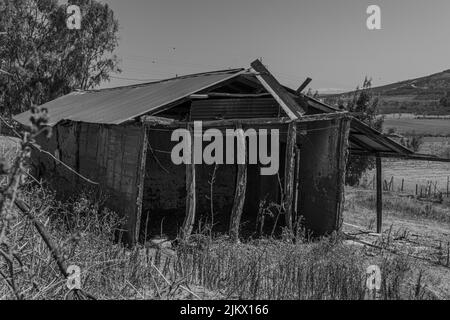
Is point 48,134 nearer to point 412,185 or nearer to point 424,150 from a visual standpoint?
point 412,185

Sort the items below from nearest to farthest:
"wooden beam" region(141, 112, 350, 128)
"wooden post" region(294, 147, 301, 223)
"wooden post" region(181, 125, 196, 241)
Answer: "wooden beam" region(141, 112, 350, 128) → "wooden post" region(181, 125, 196, 241) → "wooden post" region(294, 147, 301, 223)

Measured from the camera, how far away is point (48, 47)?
29719mm

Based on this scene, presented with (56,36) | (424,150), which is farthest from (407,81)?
(56,36)

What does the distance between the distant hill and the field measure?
5414cm

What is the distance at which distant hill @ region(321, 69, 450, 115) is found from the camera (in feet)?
204

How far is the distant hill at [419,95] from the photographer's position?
204ft

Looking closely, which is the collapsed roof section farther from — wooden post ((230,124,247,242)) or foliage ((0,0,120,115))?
foliage ((0,0,120,115))

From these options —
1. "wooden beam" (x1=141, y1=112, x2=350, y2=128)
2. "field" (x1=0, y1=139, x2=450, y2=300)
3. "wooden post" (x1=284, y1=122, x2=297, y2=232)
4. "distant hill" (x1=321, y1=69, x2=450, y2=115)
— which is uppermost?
"distant hill" (x1=321, y1=69, x2=450, y2=115)

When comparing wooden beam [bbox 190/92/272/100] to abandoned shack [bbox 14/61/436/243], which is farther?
wooden beam [bbox 190/92/272/100]

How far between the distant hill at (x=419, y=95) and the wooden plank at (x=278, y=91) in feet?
174

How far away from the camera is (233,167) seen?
534 inches

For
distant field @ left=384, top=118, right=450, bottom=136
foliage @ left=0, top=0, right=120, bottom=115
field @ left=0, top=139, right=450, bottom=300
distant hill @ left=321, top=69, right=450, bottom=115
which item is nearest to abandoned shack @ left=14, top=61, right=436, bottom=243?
field @ left=0, top=139, right=450, bottom=300

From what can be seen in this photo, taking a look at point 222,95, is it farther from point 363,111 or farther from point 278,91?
point 363,111

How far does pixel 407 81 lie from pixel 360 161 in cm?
5329
